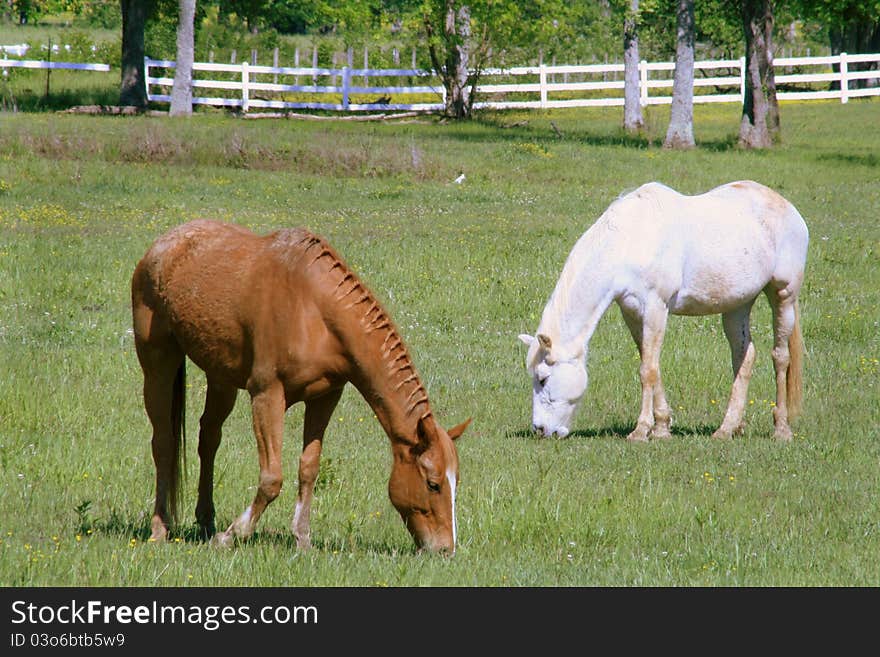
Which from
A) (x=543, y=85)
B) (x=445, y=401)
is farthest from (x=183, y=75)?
(x=445, y=401)

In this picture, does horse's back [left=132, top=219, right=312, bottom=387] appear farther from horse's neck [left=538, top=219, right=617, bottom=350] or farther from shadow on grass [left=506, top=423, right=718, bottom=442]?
shadow on grass [left=506, top=423, right=718, bottom=442]

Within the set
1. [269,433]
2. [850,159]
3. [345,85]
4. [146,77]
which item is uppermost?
[146,77]

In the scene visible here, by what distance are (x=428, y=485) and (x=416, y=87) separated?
39.5 metres

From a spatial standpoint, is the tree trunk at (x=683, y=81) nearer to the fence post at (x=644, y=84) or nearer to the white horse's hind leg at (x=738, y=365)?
the fence post at (x=644, y=84)

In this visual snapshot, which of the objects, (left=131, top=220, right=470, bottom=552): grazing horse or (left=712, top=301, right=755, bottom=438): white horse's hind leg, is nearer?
(left=131, top=220, right=470, bottom=552): grazing horse

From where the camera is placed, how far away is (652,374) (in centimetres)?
1048

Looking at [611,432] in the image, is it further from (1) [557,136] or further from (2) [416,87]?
(2) [416,87]

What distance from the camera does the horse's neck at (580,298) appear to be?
1016cm

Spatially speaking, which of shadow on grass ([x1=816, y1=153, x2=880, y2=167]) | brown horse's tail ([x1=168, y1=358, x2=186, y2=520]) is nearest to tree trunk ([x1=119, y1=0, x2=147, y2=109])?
shadow on grass ([x1=816, y1=153, x2=880, y2=167])

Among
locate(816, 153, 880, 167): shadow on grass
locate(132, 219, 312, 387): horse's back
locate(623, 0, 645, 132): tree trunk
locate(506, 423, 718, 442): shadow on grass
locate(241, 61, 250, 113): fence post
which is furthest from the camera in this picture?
locate(241, 61, 250, 113): fence post

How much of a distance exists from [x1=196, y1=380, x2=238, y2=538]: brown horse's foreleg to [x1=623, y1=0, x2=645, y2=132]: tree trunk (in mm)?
30154

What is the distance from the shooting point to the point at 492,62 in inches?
1598

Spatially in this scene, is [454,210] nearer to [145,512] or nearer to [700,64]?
[145,512]

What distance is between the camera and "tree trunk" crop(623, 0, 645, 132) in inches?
1437
